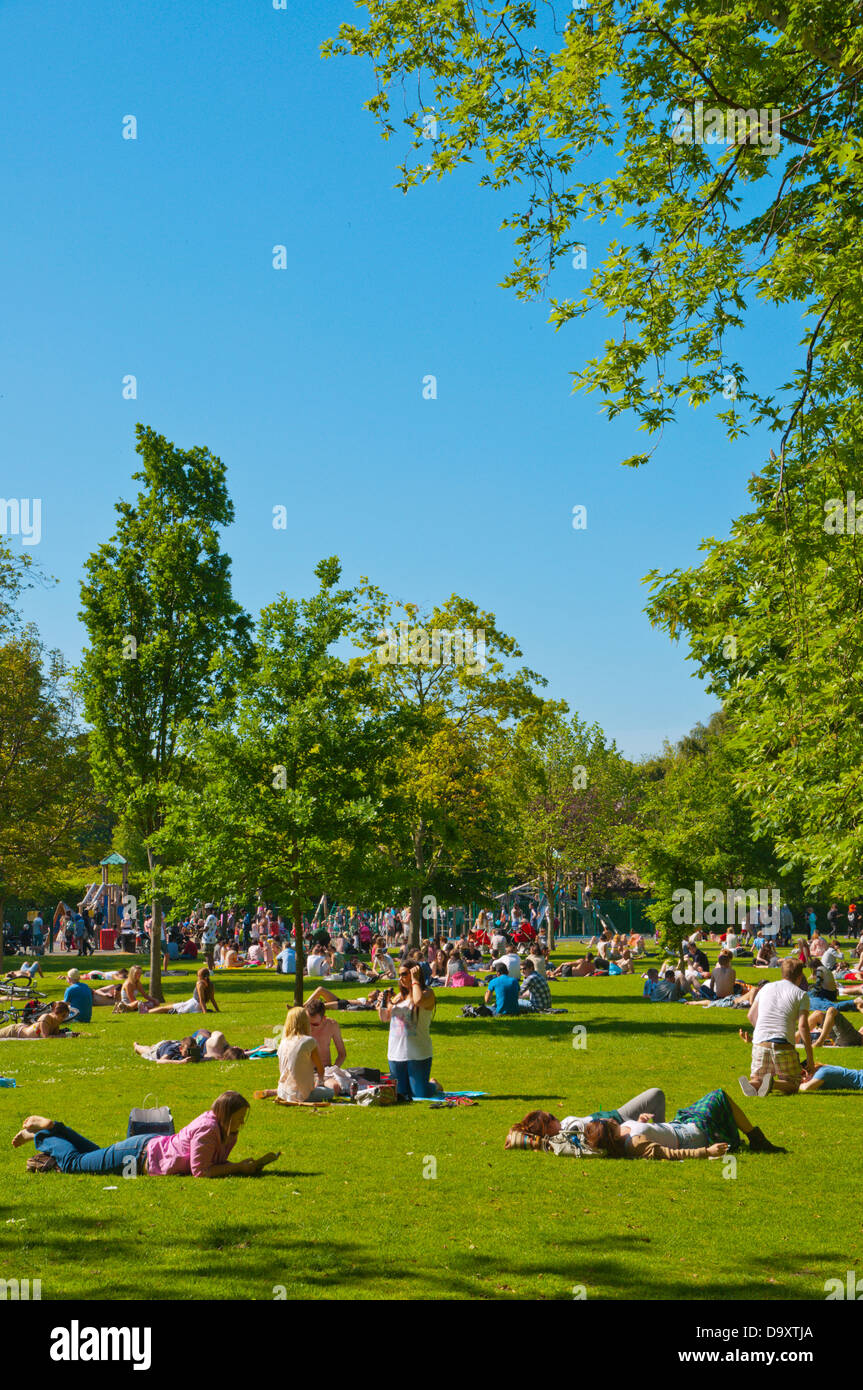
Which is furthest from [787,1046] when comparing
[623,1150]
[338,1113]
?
[338,1113]

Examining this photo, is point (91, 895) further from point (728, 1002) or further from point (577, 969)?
point (728, 1002)

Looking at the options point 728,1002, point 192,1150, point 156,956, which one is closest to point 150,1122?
point 192,1150

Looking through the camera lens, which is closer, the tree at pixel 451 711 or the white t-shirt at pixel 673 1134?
the white t-shirt at pixel 673 1134

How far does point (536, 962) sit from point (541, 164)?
68.2 ft

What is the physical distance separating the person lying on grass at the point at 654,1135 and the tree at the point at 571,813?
36749mm

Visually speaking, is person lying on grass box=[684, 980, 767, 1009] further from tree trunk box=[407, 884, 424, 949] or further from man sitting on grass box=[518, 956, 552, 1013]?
tree trunk box=[407, 884, 424, 949]

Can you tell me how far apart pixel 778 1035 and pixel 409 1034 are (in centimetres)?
456

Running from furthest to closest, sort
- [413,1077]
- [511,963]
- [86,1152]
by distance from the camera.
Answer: [511,963] < [413,1077] < [86,1152]

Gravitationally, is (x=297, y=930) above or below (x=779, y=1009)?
above

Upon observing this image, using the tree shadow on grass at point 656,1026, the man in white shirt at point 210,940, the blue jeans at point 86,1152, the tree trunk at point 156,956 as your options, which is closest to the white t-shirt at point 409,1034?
the blue jeans at point 86,1152

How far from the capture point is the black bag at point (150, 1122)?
10734 mm

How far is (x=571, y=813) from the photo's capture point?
6138 centimetres

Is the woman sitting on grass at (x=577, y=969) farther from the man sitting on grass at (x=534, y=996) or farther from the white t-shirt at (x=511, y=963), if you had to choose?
the man sitting on grass at (x=534, y=996)
